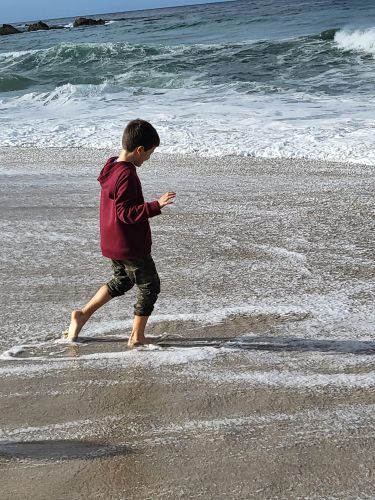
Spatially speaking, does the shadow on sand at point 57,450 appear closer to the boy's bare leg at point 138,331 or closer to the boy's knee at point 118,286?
the boy's bare leg at point 138,331

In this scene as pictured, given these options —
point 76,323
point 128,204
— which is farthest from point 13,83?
point 128,204

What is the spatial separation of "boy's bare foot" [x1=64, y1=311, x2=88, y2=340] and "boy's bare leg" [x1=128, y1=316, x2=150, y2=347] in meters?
0.29

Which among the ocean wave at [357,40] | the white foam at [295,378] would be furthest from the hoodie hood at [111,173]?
the ocean wave at [357,40]

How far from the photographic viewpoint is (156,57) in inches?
922

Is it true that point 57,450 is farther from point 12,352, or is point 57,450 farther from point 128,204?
point 128,204

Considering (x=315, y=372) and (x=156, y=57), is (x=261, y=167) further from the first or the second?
(x=156, y=57)

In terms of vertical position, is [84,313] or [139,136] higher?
[139,136]

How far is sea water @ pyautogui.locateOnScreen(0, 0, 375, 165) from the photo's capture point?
9812 millimetres

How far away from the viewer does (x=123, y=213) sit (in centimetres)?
357

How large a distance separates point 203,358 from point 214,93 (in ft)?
39.9

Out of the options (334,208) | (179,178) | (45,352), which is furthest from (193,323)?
(179,178)

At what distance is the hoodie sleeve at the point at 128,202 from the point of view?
3527 millimetres

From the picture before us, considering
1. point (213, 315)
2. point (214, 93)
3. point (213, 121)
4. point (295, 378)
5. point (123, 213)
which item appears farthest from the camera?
point (214, 93)

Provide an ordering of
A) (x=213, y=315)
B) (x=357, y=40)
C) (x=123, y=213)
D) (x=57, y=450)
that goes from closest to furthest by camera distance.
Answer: (x=57, y=450), (x=123, y=213), (x=213, y=315), (x=357, y=40)
